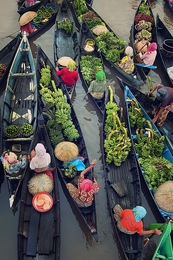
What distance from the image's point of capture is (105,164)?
324 inches

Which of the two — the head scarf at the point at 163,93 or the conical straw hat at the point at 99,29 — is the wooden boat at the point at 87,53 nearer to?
the conical straw hat at the point at 99,29

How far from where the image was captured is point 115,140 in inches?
340

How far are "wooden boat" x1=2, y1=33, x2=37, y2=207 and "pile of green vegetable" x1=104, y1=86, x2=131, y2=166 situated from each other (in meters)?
2.56

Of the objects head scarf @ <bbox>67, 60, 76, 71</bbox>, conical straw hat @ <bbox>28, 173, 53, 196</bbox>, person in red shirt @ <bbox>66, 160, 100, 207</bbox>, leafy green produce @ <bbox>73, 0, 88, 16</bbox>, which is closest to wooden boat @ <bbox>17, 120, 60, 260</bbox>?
conical straw hat @ <bbox>28, 173, 53, 196</bbox>

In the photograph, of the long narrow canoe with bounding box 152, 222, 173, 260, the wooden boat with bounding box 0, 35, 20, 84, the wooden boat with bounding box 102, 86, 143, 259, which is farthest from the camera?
the wooden boat with bounding box 0, 35, 20, 84

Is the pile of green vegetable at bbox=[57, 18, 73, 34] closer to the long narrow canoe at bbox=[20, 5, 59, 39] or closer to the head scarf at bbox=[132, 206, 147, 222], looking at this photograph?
the long narrow canoe at bbox=[20, 5, 59, 39]

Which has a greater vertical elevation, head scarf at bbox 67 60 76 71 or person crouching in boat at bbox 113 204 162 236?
head scarf at bbox 67 60 76 71

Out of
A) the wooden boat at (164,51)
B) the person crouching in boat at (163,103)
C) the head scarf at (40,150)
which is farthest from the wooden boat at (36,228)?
the wooden boat at (164,51)

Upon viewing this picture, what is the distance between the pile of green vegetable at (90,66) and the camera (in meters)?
10.7

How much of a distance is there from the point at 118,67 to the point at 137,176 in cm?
551

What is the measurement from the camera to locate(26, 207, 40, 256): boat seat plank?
6.28 m

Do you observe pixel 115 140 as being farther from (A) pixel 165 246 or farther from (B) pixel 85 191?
(A) pixel 165 246

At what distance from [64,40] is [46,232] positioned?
9.11 m

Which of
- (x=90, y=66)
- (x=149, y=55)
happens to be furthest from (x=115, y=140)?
(x=149, y=55)
